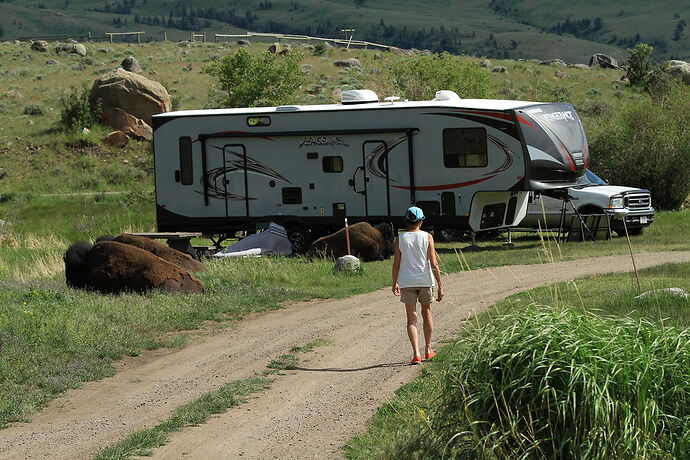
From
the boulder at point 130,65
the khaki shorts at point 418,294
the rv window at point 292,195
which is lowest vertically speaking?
the rv window at point 292,195

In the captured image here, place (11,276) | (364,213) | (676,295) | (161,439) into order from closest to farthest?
1. (161,439)
2. (676,295)
3. (11,276)
4. (364,213)

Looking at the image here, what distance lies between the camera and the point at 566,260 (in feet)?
68.1

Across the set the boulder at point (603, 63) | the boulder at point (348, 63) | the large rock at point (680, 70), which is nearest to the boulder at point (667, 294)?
the large rock at point (680, 70)

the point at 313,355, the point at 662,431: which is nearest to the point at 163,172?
the point at 313,355

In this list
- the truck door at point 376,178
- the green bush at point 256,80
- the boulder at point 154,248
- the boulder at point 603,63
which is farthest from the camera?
the boulder at point 603,63

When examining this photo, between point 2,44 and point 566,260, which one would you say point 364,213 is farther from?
point 2,44

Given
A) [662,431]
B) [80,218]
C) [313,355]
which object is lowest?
[80,218]

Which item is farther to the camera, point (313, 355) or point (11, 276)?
point (11, 276)

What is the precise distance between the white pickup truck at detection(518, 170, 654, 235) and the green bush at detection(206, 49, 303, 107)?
67.9 ft

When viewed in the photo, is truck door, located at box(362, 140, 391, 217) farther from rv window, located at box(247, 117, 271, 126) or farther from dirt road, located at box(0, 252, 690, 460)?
dirt road, located at box(0, 252, 690, 460)

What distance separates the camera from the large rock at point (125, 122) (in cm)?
4956

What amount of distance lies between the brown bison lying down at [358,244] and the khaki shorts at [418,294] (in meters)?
10.6

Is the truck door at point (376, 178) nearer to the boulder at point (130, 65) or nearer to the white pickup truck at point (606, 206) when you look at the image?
the white pickup truck at point (606, 206)

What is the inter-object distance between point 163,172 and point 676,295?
47.9ft
